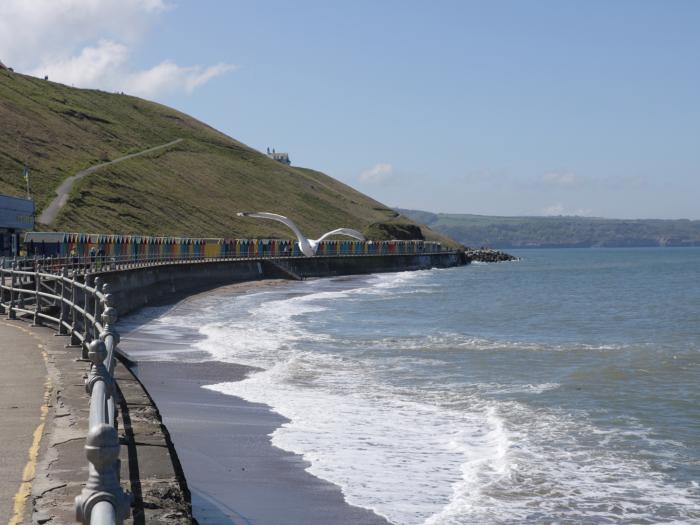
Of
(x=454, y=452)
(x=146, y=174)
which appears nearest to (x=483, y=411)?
(x=454, y=452)

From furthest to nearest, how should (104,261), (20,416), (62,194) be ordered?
1. (62,194)
2. (104,261)
3. (20,416)

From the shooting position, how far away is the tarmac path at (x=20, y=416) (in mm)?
6332

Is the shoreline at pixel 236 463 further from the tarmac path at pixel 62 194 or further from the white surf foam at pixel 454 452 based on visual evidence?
the tarmac path at pixel 62 194

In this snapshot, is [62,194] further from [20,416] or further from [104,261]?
[20,416]

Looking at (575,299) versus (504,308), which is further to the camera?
(575,299)

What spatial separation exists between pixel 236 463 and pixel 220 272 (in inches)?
1962

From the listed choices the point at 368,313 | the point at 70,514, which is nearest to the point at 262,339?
the point at 368,313

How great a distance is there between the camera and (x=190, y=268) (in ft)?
175

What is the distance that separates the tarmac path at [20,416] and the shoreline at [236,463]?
1.53 m

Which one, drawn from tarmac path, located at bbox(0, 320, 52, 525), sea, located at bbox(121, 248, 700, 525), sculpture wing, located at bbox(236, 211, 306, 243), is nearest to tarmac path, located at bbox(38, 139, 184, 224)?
sculpture wing, located at bbox(236, 211, 306, 243)

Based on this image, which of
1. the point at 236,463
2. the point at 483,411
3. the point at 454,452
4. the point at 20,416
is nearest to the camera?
the point at 20,416

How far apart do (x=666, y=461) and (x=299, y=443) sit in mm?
4262

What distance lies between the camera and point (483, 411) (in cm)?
1390

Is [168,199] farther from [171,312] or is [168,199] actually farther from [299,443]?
[299,443]
